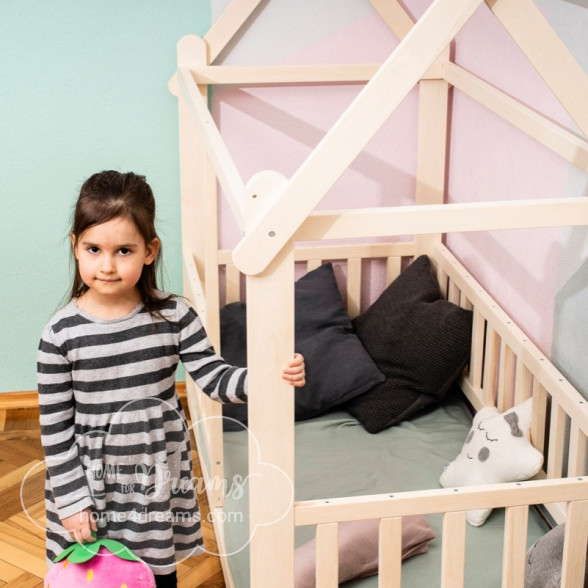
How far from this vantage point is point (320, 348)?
2.49 metres

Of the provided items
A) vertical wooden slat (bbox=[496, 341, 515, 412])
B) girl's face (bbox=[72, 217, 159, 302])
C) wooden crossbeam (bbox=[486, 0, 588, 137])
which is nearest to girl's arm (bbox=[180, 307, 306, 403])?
girl's face (bbox=[72, 217, 159, 302])

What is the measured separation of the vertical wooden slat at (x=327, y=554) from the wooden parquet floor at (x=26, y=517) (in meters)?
0.71

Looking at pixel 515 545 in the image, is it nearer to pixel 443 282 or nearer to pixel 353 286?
pixel 443 282

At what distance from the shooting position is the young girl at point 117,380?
1446 millimetres

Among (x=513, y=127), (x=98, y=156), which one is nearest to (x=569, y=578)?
(x=513, y=127)

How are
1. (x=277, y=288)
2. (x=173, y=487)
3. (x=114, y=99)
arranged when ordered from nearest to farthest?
(x=277, y=288) → (x=173, y=487) → (x=114, y=99)

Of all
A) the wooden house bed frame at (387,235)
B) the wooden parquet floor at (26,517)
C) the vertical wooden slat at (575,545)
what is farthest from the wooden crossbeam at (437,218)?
the wooden parquet floor at (26,517)

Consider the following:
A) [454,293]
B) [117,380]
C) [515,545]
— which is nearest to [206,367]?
[117,380]

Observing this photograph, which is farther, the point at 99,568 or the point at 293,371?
the point at 99,568

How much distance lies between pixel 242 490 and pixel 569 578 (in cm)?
81

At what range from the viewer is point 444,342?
7.76 ft

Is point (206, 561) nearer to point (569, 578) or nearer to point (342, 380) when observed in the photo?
point (342, 380)

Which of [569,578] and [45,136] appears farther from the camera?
[45,136]

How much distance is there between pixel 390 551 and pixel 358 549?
1.31ft
